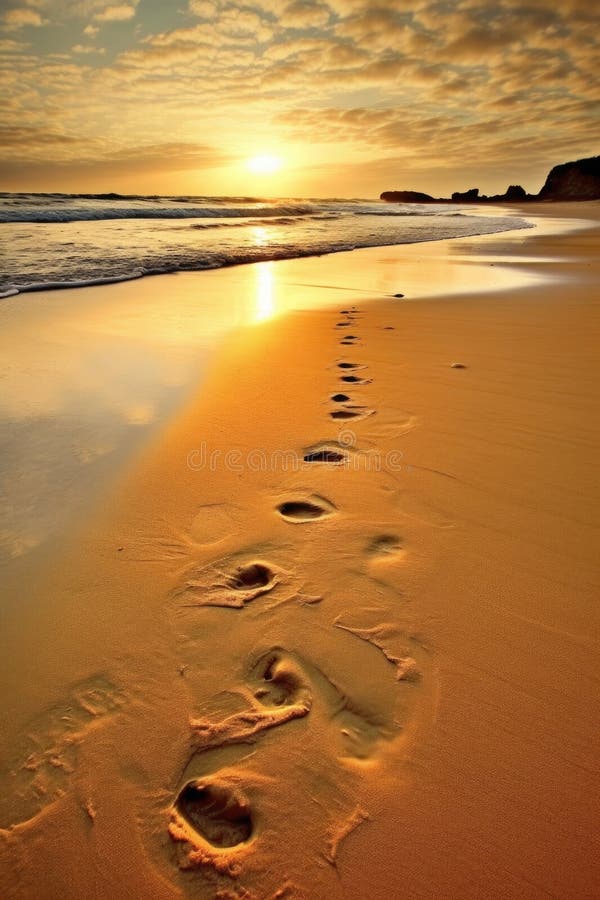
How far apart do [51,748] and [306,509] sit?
3.89 ft

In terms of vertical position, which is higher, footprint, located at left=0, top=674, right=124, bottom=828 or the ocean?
the ocean

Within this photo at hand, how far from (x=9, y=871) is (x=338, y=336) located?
4235 millimetres

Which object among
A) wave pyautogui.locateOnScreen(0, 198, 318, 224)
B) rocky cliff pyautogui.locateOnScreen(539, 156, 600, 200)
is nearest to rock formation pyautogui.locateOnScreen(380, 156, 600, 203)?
rocky cliff pyautogui.locateOnScreen(539, 156, 600, 200)

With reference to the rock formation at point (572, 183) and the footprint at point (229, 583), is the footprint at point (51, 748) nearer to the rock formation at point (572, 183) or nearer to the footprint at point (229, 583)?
the footprint at point (229, 583)

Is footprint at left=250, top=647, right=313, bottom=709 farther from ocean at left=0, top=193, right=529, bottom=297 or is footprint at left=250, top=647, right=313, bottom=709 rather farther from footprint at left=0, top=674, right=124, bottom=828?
ocean at left=0, top=193, right=529, bottom=297

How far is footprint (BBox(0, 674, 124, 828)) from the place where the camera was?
3.60 feet

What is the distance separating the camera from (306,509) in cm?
210

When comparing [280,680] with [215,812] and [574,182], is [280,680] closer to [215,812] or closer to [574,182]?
[215,812]

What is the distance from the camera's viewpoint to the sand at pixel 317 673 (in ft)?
3.33

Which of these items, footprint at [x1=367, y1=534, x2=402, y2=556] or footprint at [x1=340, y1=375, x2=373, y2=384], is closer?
footprint at [x1=367, y1=534, x2=402, y2=556]

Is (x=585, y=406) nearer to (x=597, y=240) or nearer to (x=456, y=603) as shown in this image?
(x=456, y=603)

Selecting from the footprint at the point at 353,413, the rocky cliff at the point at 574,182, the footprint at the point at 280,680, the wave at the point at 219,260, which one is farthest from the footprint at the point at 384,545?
the rocky cliff at the point at 574,182

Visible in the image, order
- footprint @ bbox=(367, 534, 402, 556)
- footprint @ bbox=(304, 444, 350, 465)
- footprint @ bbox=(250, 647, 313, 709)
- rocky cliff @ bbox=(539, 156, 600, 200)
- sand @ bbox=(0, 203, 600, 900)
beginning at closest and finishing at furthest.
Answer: sand @ bbox=(0, 203, 600, 900)
footprint @ bbox=(250, 647, 313, 709)
footprint @ bbox=(367, 534, 402, 556)
footprint @ bbox=(304, 444, 350, 465)
rocky cliff @ bbox=(539, 156, 600, 200)

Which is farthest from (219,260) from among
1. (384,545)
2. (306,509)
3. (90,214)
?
(90,214)
